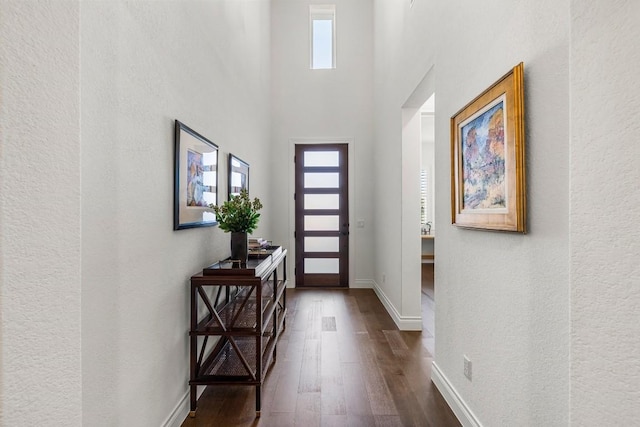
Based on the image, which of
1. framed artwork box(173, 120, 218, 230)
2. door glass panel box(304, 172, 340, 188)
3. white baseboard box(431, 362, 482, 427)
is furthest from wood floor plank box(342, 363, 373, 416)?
door glass panel box(304, 172, 340, 188)

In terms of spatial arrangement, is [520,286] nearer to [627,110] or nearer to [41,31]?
[627,110]

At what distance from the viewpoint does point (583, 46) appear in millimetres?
829

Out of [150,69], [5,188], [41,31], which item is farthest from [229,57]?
[5,188]

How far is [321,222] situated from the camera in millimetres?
5465

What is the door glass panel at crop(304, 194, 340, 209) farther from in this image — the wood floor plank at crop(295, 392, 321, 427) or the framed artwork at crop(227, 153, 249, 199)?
the wood floor plank at crop(295, 392, 321, 427)

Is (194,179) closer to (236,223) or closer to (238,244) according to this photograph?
(236,223)

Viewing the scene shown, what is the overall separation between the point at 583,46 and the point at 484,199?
0.86 m

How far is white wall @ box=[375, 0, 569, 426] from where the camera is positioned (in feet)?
3.64

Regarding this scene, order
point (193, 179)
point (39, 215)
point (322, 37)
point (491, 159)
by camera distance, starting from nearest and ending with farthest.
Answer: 1. point (39, 215)
2. point (491, 159)
3. point (193, 179)
4. point (322, 37)

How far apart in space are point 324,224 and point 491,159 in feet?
13.2

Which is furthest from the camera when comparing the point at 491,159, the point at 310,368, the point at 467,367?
the point at 310,368

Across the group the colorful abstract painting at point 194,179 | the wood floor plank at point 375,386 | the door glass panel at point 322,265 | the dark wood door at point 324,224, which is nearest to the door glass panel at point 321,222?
the dark wood door at point 324,224

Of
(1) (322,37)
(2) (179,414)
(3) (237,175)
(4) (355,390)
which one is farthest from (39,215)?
(1) (322,37)

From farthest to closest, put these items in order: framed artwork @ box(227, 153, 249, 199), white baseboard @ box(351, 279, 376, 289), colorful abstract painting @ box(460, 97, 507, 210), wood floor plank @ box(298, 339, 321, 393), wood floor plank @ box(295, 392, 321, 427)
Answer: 1. white baseboard @ box(351, 279, 376, 289)
2. framed artwork @ box(227, 153, 249, 199)
3. wood floor plank @ box(298, 339, 321, 393)
4. wood floor plank @ box(295, 392, 321, 427)
5. colorful abstract painting @ box(460, 97, 507, 210)
